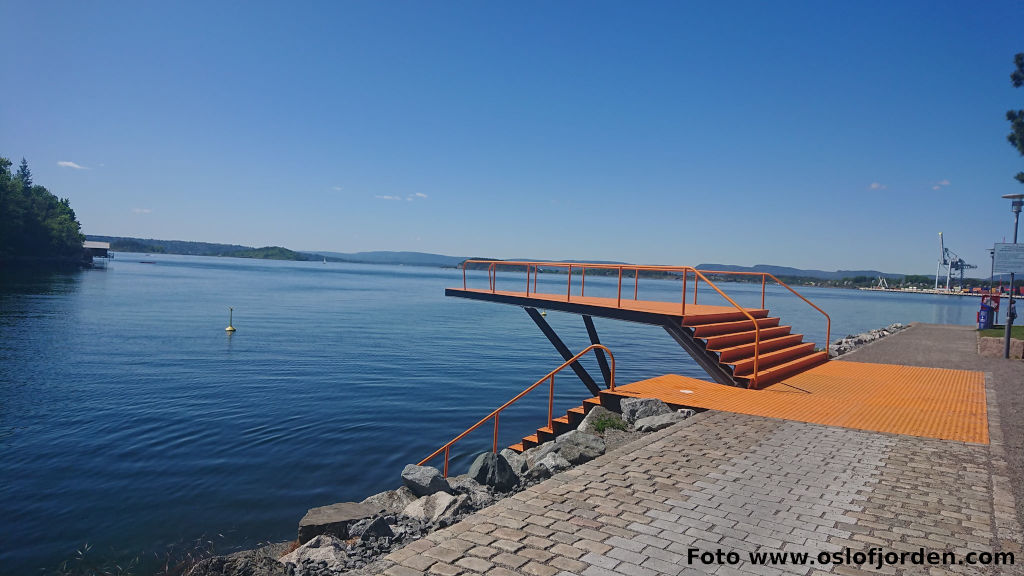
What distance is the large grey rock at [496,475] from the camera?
6.98 metres

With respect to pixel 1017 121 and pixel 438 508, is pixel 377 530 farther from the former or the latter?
pixel 1017 121

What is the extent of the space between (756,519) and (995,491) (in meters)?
2.55

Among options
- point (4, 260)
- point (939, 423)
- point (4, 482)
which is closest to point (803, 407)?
point (939, 423)

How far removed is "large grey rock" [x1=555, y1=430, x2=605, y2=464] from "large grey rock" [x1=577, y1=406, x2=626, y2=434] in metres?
1.07

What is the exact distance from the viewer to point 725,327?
38.5 feet

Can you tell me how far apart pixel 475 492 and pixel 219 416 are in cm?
921

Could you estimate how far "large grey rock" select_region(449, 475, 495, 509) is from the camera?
6.30 meters

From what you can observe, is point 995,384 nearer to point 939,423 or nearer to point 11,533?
point 939,423

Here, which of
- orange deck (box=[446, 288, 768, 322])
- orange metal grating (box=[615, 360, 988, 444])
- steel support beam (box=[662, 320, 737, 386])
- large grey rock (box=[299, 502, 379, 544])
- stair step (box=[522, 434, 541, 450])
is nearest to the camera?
large grey rock (box=[299, 502, 379, 544])

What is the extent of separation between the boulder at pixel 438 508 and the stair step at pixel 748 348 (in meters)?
6.31

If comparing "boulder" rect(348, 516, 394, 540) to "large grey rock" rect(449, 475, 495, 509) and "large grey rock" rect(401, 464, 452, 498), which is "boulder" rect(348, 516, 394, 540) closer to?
"large grey rock" rect(449, 475, 495, 509)

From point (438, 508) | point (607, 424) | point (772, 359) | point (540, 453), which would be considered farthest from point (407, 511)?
point (772, 359)

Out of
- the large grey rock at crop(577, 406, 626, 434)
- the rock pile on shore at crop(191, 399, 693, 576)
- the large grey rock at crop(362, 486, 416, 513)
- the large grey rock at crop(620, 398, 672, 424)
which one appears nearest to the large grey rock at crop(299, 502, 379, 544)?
the rock pile on shore at crop(191, 399, 693, 576)

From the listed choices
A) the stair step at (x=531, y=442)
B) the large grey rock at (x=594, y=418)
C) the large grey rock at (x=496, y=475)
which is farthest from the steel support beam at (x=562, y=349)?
the large grey rock at (x=496, y=475)
